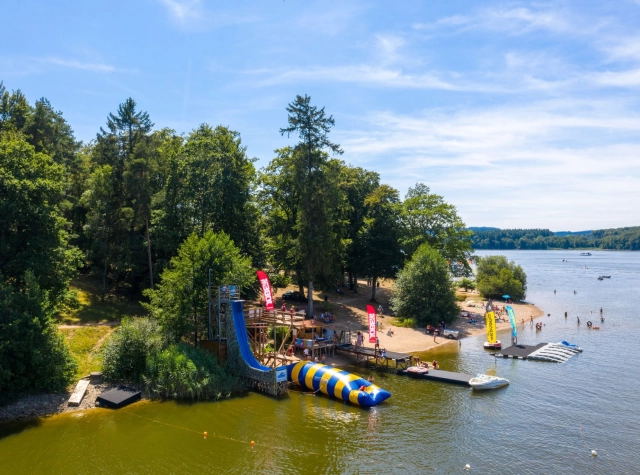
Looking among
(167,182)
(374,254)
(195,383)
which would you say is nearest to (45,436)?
(195,383)

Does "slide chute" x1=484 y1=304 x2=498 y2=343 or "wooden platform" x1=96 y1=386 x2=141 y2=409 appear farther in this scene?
"slide chute" x1=484 y1=304 x2=498 y2=343

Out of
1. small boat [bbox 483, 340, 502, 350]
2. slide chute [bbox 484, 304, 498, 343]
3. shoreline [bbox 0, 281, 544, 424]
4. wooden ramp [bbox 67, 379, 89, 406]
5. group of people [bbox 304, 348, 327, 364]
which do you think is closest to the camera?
shoreline [bbox 0, 281, 544, 424]

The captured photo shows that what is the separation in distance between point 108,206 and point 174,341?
2023cm

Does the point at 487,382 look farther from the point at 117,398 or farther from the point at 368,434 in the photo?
the point at 117,398

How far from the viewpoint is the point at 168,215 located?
46.8m

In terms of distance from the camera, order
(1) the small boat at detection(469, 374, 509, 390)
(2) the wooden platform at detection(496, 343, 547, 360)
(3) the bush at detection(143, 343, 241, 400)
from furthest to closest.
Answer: (2) the wooden platform at detection(496, 343, 547, 360) → (1) the small boat at detection(469, 374, 509, 390) → (3) the bush at detection(143, 343, 241, 400)

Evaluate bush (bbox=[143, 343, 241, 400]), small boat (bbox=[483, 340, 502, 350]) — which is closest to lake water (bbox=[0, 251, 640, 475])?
bush (bbox=[143, 343, 241, 400])

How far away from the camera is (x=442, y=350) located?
44500 mm

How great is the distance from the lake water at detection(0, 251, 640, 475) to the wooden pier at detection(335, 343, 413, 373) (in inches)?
116

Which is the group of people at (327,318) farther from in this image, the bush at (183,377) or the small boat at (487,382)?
the bush at (183,377)

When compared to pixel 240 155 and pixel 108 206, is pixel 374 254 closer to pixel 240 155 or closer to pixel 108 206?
pixel 240 155

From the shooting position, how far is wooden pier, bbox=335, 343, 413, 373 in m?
37.5

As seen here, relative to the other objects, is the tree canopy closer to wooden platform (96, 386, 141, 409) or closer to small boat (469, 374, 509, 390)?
wooden platform (96, 386, 141, 409)

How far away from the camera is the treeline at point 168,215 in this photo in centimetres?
3222
